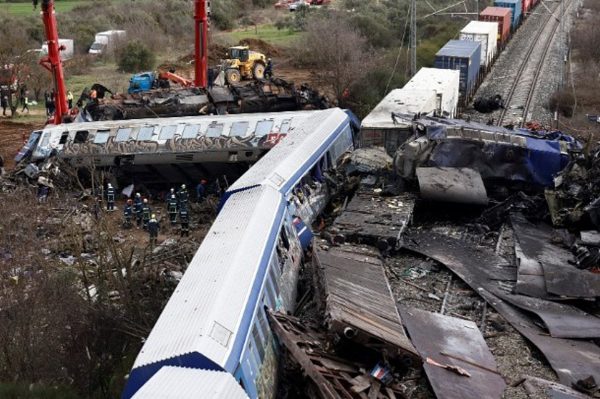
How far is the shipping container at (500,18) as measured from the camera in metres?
41.0

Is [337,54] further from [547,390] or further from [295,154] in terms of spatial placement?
[547,390]

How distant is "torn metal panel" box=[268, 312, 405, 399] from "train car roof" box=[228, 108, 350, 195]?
15.0ft

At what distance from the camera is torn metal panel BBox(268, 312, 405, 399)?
875 cm

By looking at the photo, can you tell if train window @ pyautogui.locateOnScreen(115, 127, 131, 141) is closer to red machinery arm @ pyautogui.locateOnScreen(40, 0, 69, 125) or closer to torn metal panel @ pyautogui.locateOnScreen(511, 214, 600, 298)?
red machinery arm @ pyautogui.locateOnScreen(40, 0, 69, 125)

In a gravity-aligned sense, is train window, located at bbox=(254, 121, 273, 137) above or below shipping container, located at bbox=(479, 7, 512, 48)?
below

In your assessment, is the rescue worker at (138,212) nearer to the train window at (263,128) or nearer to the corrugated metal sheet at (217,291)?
the train window at (263,128)

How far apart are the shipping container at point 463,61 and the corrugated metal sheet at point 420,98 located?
2535 mm

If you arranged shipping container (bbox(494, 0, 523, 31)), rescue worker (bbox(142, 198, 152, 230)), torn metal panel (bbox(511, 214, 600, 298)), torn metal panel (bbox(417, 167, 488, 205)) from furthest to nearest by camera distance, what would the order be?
1. shipping container (bbox(494, 0, 523, 31))
2. rescue worker (bbox(142, 198, 152, 230))
3. torn metal panel (bbox(417, 167, 488, 205))
4. torn metal panel (bbox(511, 214, 600, 298))

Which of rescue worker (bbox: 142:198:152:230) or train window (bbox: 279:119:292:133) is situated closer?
rescue worker (bbox: 142:198:152:230)

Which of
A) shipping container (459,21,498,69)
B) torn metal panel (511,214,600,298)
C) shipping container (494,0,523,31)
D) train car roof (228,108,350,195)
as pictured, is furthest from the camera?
shipping container (494,0,523,31)

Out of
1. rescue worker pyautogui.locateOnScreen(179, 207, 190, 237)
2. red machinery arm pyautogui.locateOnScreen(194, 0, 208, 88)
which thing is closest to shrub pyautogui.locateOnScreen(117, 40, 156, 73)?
red machinery arm pyautogui.locateOnScreen(194, 0, 208, 88)

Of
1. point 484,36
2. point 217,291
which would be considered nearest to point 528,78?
point 484,36

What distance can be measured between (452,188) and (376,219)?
214 centimetres

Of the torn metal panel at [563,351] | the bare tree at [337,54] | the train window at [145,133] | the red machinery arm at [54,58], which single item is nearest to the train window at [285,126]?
the train window at [145,133]
